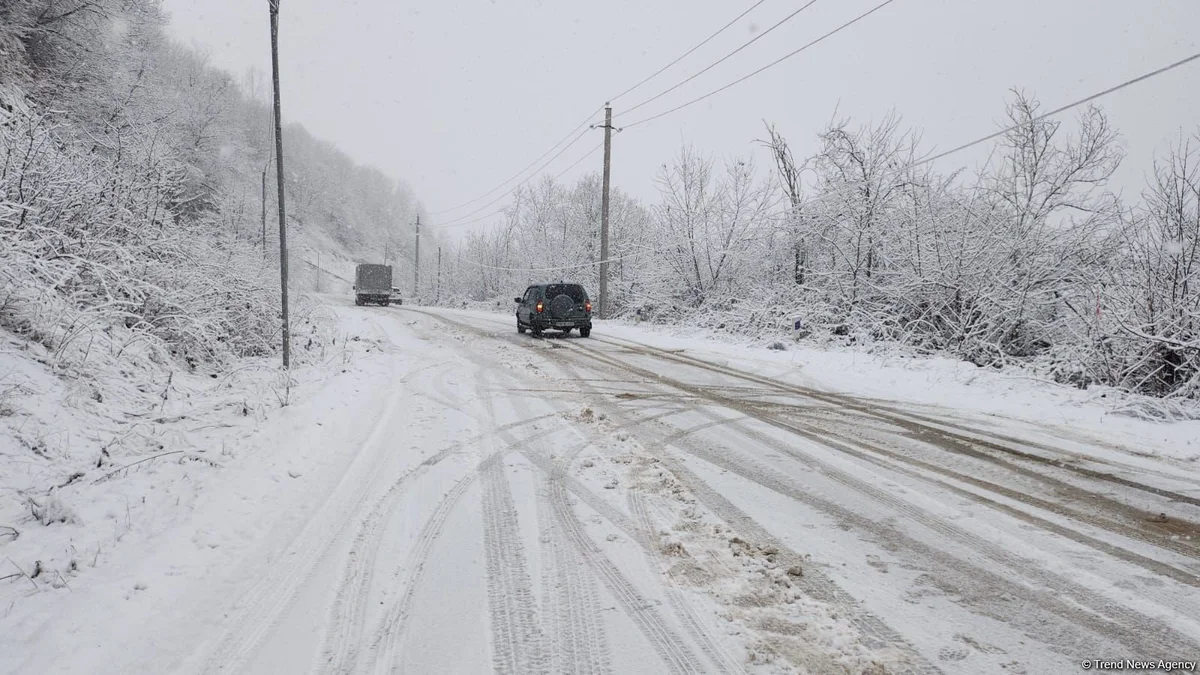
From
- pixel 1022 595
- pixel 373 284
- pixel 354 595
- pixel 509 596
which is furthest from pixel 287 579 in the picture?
pixel 373 284

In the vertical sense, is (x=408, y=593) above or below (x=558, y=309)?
below

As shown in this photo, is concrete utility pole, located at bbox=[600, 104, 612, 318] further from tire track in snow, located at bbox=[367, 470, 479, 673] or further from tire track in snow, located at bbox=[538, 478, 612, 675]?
tire track in snow, located at bbox=[538, 478, 612, 675]

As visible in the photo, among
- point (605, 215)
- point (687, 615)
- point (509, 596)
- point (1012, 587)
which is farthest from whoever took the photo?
point (605, 215)

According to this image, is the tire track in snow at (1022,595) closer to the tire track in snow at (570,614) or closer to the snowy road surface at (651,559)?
the snowy road surface at (651,559)

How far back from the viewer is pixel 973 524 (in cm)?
347

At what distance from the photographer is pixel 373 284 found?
131ft

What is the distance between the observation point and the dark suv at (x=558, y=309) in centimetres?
1675

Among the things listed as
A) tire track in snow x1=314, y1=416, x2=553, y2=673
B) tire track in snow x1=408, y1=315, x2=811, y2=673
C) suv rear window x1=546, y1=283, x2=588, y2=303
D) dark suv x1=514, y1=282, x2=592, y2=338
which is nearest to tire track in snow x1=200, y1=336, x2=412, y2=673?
tire track in snow x1=314, y1=416, x2=553, y2=673

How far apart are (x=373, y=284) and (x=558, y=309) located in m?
27.8

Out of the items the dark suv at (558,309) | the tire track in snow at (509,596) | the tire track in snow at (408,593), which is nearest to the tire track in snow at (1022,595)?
the tire track in snow at (509,596)

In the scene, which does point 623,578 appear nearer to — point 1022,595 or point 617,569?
point 617,569

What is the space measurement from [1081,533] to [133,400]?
26.0 ft

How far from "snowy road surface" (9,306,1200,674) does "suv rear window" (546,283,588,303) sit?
11413mm

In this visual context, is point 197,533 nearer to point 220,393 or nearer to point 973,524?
point 220,393
